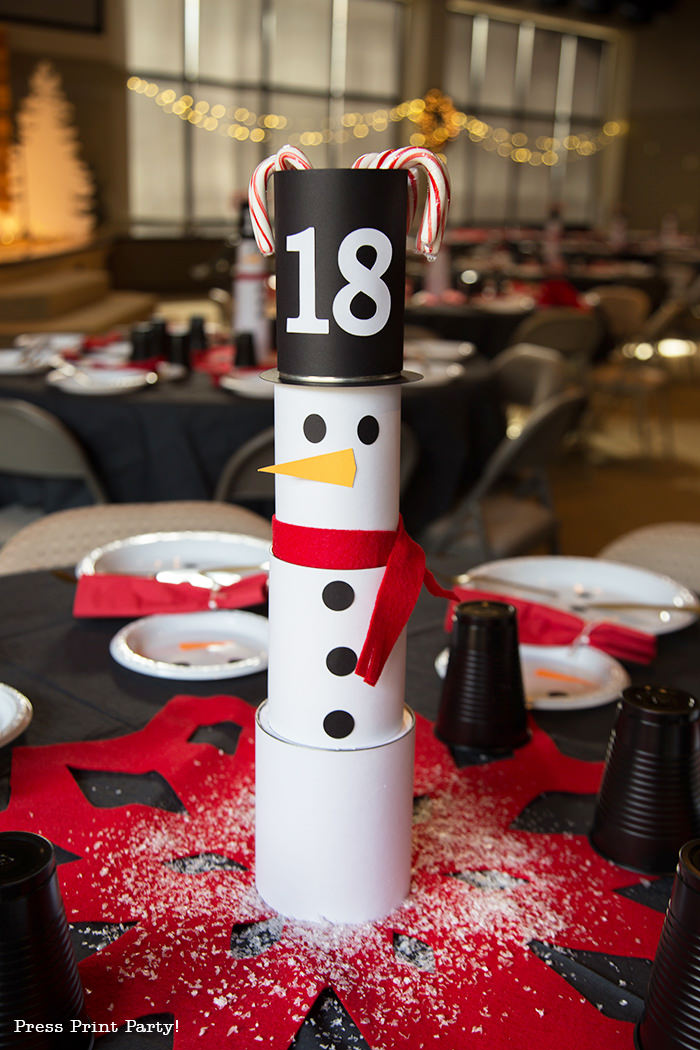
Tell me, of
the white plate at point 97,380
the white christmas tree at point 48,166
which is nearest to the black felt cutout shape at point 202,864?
the white plate at point 97,380

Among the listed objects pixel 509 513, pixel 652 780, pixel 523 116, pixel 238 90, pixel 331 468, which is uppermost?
pixel 523 116

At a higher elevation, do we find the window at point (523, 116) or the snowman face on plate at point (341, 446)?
the window at point (523, 116)

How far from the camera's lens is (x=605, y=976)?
619mm

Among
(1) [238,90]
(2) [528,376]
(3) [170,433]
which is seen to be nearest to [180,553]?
(3) [170,433]

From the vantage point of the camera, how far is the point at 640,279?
23.9ft

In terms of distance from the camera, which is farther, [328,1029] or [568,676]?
[568,676]

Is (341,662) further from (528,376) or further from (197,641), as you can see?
(528,376)

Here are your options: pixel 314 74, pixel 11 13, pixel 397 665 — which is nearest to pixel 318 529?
pixel 397 665

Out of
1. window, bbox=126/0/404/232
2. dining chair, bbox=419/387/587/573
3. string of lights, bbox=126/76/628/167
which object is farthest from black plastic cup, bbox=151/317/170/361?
window, bbox=126/0/404/232

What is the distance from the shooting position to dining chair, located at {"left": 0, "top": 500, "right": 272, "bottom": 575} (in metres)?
1.55

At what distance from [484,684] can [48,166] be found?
9.88 m

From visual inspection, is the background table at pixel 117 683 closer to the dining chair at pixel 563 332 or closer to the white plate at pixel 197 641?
the white plate at pixel 197 641

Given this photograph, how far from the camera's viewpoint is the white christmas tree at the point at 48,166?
9.43m

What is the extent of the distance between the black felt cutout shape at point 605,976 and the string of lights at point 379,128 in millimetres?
8307
